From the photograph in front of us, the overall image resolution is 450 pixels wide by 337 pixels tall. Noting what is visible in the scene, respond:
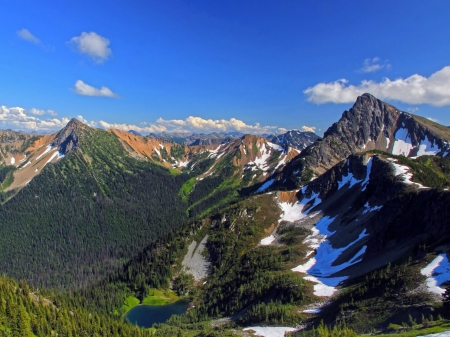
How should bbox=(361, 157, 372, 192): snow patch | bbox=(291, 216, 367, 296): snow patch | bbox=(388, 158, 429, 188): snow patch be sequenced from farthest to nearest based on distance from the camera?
bbox=(361, 157, 372, 192): snow patch → bbox=(388, 158, 429, 188): snow patch → bbox=(291, 216, 367, 296): snow patch

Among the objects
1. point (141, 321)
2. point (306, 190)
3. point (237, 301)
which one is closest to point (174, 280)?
point (141, 321)

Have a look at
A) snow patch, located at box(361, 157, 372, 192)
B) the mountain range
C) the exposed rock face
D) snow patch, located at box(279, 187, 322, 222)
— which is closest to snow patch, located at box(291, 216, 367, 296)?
the mountain range

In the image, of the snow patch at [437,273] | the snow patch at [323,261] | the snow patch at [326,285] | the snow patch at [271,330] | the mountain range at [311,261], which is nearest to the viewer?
the snow patch at [437,273]

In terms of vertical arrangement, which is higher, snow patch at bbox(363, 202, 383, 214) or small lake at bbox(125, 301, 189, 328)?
snow patch at bbox(363, 202, 383, 214)

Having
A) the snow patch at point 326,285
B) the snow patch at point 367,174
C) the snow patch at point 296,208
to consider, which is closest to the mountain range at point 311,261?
the snow patch at point 326,285

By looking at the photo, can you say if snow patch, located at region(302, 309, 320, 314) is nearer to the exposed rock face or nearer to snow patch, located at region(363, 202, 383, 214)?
the exposed rock face

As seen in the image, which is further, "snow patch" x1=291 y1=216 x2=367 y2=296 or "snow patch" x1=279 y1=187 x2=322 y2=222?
"snow patch" x1=279 y1=187 x2=322 y2=222

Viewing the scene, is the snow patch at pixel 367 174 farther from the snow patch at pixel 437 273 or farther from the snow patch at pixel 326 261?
the snow patch at pixel 437 273
